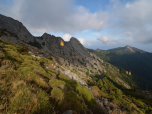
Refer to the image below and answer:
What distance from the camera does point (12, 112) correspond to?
11.0ft

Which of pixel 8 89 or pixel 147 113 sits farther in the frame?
pixel 147 113

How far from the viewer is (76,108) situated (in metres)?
5.83

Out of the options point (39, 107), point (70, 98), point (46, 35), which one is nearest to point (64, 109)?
point (70, 98)

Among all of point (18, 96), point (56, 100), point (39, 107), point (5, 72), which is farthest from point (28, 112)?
point (5, 72)

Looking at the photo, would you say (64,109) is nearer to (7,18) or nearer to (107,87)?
(107,87)

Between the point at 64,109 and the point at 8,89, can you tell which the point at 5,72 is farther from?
the point at 64,109

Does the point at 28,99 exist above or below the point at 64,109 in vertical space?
above

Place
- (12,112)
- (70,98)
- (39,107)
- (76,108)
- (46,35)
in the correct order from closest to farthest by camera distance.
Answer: (12,112) → (39,107) → (76,108) → (70,98) → (46,35)

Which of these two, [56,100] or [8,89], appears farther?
[56,100]

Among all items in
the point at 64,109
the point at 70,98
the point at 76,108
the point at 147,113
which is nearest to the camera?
the point at 64,109

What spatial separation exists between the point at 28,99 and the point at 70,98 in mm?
3720

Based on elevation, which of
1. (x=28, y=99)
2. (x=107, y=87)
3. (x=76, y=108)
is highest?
(x=28, y=99)

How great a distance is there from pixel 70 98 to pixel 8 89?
4846 mm

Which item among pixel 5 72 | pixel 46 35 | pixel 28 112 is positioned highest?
pixel 46 35
